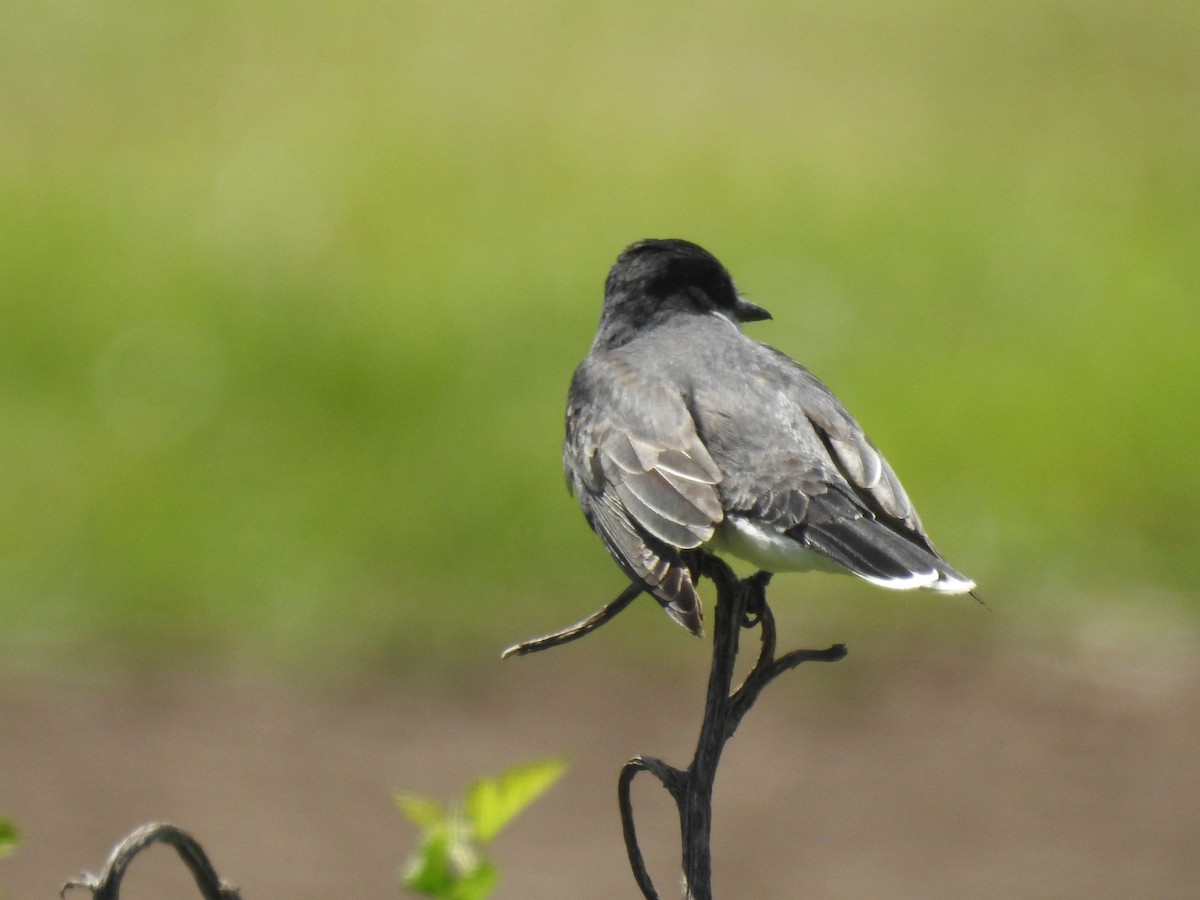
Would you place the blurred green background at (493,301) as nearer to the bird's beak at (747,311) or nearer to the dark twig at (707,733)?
the bird's beak at (747,311)

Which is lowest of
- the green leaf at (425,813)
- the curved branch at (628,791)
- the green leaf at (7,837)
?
the green leaf at (7,837)

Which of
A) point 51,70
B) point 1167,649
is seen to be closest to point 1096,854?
point 1167,649

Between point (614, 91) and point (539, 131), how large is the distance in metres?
0.91

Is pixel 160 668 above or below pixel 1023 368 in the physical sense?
below

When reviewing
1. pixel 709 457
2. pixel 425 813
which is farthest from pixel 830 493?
pixel 425 813

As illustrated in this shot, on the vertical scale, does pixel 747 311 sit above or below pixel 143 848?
above

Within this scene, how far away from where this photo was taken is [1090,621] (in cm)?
820

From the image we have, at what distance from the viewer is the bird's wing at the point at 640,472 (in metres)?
3.63

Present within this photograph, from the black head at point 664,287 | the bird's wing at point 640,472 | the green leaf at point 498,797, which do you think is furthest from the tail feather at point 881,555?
the green leaf at point 498,797

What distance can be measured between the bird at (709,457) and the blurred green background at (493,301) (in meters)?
4.03

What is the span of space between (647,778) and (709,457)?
11.5 feet

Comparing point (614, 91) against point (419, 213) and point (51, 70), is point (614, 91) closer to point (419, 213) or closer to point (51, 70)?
point (419, 213)

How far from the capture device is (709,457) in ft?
13.1

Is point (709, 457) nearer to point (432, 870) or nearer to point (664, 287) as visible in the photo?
point (664, 287)
